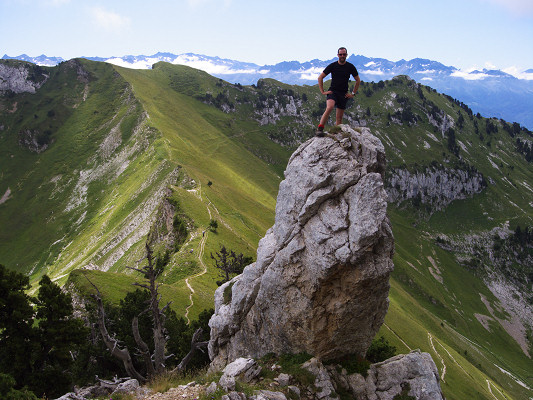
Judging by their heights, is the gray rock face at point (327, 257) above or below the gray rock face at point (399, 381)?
above

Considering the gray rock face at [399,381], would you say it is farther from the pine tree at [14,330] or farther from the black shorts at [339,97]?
the pine tree at [14,330]

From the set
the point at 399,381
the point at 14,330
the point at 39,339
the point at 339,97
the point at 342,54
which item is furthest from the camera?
the point at 39,339

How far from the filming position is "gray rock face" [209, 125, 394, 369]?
21750mm

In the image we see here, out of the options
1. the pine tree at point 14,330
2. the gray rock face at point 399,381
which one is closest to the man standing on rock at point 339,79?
the gray rock face at point 399,381

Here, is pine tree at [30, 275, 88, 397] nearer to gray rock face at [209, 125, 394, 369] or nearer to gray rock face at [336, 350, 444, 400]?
gray rock face at [209, 125, 394, 369]

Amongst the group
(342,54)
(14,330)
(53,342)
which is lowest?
(53,342)

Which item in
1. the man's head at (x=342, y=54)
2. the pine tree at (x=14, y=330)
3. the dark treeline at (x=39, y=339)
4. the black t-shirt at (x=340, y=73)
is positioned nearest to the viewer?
the man's head at (x=342, y=54)

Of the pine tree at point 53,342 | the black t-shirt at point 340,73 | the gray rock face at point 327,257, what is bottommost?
the pine tree at point 53,342

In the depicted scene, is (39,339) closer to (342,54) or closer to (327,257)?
(327,257)

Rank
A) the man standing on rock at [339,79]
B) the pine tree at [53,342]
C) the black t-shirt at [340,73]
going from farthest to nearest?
the pine tree at [53,342] → the black t-shirt at [340,73] → the man standing on rock at [339,79]

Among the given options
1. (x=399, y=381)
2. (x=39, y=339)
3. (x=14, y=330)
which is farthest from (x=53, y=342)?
(x=399, y=381)

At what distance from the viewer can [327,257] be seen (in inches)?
861

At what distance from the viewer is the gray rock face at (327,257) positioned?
71.4 feet

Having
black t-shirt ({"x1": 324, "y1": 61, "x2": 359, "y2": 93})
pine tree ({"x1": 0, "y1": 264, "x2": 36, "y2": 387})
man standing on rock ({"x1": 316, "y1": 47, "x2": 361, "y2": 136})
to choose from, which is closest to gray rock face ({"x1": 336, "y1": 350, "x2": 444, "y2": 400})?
man standing on rock ({"x1": 316, "y1": 47, "x2": 361, "y2": 136})
